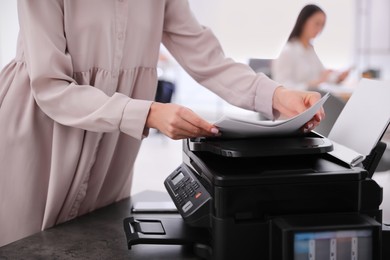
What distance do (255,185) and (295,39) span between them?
3.91 meters

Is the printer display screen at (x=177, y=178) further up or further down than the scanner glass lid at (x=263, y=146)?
further down

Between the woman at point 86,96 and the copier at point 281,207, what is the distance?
138 mm

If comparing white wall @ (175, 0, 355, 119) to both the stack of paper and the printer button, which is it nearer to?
the stack of paper

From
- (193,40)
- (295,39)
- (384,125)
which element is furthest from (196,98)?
(384,125)

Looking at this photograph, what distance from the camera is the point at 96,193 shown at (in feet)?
4.77

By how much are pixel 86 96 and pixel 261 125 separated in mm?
420

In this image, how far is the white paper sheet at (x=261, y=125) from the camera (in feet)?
3.29

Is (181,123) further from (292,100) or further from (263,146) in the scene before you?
(292,100)

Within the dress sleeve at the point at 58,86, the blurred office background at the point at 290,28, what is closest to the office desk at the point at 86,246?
the dress sleeve at the point at 58,86

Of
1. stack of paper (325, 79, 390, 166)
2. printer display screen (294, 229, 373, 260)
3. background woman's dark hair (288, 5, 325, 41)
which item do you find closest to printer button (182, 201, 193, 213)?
printer display screen (294, 229, 373, 260)

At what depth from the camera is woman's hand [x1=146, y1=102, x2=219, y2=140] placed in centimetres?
103

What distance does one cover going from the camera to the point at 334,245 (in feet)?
3.05

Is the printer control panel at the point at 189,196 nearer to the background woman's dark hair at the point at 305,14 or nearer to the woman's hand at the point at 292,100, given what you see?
the woman's hand at the point at 292,100

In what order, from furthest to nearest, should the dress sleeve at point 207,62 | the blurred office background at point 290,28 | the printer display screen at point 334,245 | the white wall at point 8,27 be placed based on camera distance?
the blurred office background at point 290,28 < the white wall at point 8,27 < the dress sleeve at point 207,62 < the printer display screen at point 334,245
